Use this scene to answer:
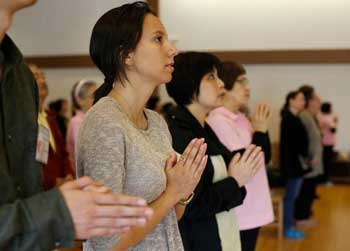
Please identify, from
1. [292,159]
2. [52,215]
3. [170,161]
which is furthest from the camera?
[292,159]

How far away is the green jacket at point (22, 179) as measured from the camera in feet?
2.64

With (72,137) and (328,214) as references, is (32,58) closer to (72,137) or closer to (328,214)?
(72,137)

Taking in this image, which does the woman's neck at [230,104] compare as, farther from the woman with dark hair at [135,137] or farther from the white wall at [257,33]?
the white wall at [257,33]

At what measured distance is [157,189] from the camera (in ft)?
4.08

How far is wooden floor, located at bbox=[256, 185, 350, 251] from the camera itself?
166 inches

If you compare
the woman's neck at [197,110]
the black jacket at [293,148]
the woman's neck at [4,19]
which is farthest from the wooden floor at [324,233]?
the woman's neck at [4,19]

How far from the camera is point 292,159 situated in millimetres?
4570

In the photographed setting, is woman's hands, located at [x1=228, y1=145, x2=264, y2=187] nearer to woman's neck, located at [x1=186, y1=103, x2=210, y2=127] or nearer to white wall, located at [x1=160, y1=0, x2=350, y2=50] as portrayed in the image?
woman's neck, located at [x1=186, y1=103, x2=210, y2=127]

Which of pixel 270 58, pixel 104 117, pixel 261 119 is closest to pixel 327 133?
pixel 270 58

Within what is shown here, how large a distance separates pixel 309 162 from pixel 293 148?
322 mm

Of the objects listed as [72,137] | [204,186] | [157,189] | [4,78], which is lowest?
[72,137]

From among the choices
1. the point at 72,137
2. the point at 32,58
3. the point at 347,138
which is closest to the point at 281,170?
the point at 72,137

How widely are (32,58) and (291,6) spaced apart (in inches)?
158

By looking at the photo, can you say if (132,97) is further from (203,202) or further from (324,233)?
(324,233)
